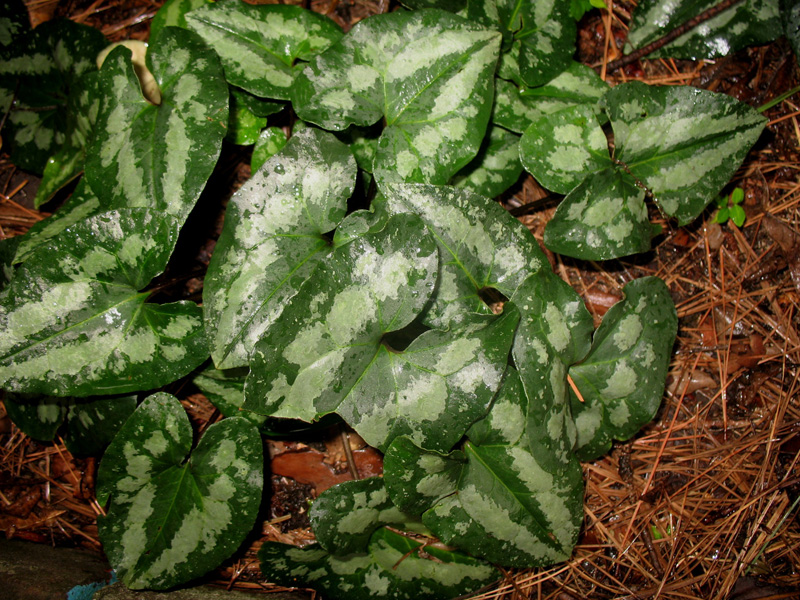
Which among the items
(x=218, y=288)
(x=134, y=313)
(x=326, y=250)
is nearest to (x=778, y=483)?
(x=326, y=250)

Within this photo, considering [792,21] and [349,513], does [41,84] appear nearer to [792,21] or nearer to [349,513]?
[349,513]

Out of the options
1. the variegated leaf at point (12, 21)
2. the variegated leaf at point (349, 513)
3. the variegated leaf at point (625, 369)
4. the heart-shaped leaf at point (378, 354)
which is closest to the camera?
the heart-shaped leaf at point (378, 354)

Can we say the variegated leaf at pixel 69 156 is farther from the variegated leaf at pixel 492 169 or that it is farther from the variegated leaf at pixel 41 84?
the variegated leaf at pixel 492 169

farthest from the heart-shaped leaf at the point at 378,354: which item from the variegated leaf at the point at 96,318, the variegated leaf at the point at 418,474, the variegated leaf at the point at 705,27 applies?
the variegated leaf at the point at 705,27

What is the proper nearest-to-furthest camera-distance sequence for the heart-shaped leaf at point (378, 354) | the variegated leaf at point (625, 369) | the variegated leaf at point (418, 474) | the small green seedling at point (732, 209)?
the heart-shaped leaf at point (378, 354) < the variegated leaf at point (418, 474) < the variegated leaf at point (625, 369) < the small green seedling at point (732, 209)

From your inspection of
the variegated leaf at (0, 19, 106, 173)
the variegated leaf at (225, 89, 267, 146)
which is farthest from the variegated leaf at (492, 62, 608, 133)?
the variegated leaf at (0, 19, 106, 173)

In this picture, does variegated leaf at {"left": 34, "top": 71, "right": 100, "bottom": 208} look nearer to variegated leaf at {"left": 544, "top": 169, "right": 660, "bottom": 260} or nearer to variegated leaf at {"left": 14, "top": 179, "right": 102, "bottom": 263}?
variegated leaf at {"left": 14, "top": 179, "right": 102, "bottom": 263}
